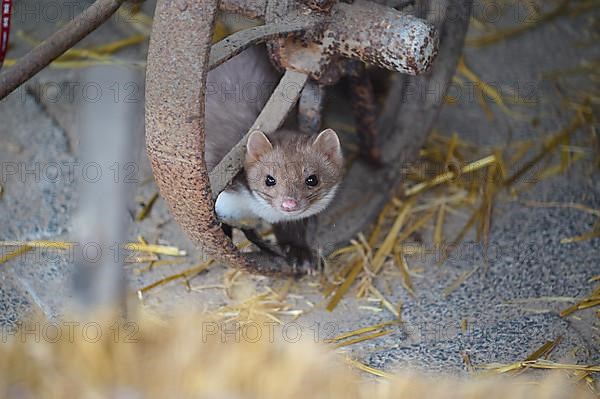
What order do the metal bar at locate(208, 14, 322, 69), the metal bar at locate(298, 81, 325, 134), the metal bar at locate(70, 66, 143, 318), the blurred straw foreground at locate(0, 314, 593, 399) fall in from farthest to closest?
the metal bar at locate(298, 81, 325, 134)
the metal bar at locate(208, 14, 322, 69)
the blurred straw foreground at locate(0, 314, 593, 399)
the metal bar at locate(70, 66, 143, 318)

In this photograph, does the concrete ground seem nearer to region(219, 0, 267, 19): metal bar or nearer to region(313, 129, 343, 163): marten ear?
region(313, 129, 343, 163): marten ear

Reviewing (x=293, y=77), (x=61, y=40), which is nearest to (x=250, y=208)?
(x=293, y=77)

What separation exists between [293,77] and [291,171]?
325 mm

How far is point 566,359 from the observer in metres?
2.34

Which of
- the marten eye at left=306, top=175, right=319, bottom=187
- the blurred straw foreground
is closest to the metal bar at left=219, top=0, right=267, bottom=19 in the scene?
the marten eye at left=306, top=175, right=319, bottom=187

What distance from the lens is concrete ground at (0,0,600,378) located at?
96.5 inches

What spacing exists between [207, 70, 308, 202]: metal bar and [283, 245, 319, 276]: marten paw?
0.43 m

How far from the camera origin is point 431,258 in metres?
2.87

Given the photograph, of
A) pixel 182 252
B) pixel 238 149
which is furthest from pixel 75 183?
pixel 238 149

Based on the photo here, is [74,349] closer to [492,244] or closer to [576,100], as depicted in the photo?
[492,244]

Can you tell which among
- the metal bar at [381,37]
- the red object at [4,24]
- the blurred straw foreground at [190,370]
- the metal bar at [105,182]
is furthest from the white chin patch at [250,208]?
the metal bar at [105,182]

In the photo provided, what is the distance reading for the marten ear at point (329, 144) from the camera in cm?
259

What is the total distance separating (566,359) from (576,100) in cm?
161

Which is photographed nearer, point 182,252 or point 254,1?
point 254,1
